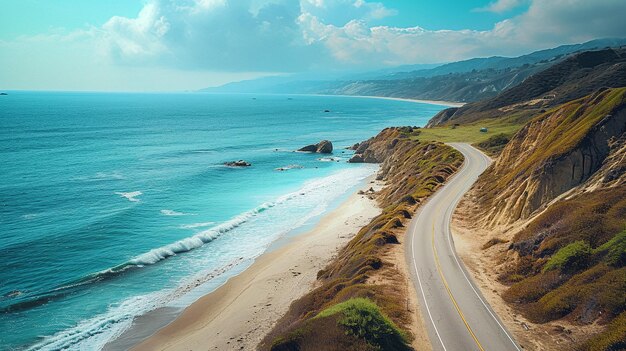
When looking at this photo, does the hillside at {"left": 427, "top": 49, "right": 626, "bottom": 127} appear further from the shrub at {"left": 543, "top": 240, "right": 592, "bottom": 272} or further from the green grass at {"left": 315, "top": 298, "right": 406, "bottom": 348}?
the green grass at {"left": 315, "top": 298, "right": 406, "bottom": 348}

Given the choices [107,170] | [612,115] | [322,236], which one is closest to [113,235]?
[322,236]

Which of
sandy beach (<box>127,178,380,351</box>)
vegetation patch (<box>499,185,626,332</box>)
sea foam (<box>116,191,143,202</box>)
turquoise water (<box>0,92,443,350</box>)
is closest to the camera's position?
vegetation patch (<box>499,185,626,332</box>)

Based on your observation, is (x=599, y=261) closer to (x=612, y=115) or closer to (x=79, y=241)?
(x=612, y=115)

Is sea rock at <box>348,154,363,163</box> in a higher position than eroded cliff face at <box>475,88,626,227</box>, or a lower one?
lower

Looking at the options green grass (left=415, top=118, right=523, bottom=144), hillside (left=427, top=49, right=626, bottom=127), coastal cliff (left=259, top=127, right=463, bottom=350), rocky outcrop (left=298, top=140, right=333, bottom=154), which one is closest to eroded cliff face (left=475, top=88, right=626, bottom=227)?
coastal cliff (left=259, top=127, right=463, bottom=350)

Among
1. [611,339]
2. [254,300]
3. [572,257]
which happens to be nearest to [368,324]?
[611,339]

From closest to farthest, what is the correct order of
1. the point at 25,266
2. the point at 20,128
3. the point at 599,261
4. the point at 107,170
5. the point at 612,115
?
the point at 599,261 → the point at 612,115 → the point at 25,266 → the point at 107,170 → the point at 20,128

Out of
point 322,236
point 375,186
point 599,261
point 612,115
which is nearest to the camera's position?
point 599,261

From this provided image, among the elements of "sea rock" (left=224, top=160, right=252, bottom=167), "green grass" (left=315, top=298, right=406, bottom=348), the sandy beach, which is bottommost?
the sandy beach
